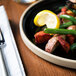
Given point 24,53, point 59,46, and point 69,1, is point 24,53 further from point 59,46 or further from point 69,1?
point 69,1

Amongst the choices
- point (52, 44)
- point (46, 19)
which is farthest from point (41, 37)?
point (46, 19)

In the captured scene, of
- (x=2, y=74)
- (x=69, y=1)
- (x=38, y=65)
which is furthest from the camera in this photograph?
(x=69, y=1)

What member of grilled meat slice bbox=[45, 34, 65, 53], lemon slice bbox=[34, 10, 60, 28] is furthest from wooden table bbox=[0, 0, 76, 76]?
lemon slice bbox=[34, 10, 60, 28]

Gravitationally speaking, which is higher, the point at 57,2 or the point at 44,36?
the point at 57,2

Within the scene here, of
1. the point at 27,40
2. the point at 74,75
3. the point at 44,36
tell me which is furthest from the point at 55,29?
the point at 74,75

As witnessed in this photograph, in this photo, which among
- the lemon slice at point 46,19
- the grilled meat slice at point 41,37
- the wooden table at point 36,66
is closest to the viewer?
the wooden table at point 36,66

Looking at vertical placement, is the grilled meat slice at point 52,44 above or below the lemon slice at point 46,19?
below

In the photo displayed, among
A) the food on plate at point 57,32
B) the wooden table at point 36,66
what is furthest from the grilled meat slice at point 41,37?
the wooden table at point 36,66

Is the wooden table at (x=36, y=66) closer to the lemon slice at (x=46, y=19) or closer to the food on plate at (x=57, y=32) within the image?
the food on plate at (x=57, y=32)
